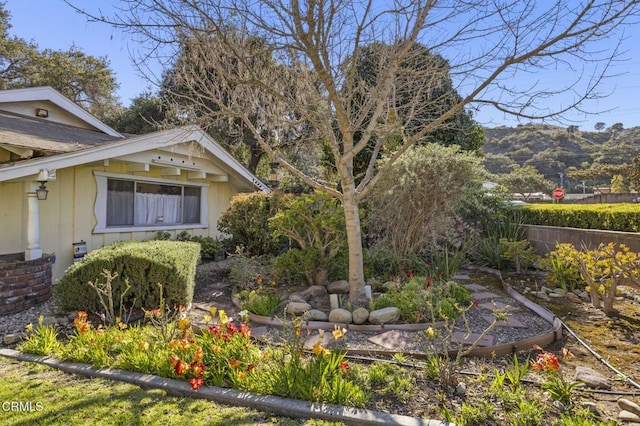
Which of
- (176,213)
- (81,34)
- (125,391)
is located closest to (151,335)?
(125,391)

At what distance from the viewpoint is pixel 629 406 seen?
267cm

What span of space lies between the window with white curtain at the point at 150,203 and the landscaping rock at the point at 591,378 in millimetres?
8527

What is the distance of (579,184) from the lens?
162 feet

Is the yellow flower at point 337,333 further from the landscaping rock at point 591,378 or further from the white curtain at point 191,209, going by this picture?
the white curtain at point 191,209

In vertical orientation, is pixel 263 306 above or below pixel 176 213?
below

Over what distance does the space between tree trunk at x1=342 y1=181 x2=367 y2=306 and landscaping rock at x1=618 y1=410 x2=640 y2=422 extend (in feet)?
9.71

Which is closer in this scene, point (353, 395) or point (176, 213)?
point (353, 395)

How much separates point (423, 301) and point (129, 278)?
3.97 meters

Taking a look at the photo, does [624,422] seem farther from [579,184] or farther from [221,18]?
[579,184]

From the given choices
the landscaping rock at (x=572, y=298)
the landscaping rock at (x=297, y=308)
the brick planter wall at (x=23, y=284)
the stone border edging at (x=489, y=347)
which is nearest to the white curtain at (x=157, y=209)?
the brick planter wall at (x=23, y=284)

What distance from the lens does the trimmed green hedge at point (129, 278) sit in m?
4.91

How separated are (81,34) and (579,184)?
59.0m

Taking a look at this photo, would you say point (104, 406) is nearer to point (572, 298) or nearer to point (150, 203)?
point (572, 298)

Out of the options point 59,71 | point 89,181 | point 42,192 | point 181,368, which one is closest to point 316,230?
point 181,368
